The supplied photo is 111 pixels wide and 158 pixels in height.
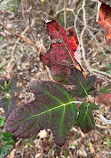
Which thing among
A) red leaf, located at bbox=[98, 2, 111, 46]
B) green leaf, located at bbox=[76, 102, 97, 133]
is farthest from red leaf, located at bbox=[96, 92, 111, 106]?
red leaf, located at bbox=[98, 2, 111, 46]

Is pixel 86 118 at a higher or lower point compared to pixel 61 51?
lower

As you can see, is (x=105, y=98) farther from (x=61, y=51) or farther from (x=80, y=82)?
(x=61, y=51)

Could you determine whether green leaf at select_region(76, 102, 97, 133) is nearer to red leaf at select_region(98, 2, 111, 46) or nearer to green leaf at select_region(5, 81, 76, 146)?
green leaf at select_region(5, 81, 76, 146)

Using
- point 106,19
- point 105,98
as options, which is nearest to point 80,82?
point 105,98

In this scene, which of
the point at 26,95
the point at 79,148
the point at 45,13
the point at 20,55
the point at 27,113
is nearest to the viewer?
the point at 27,113

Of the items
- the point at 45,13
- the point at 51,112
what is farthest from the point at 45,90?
the point at 45,13

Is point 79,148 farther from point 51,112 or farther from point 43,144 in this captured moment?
point 51,112
